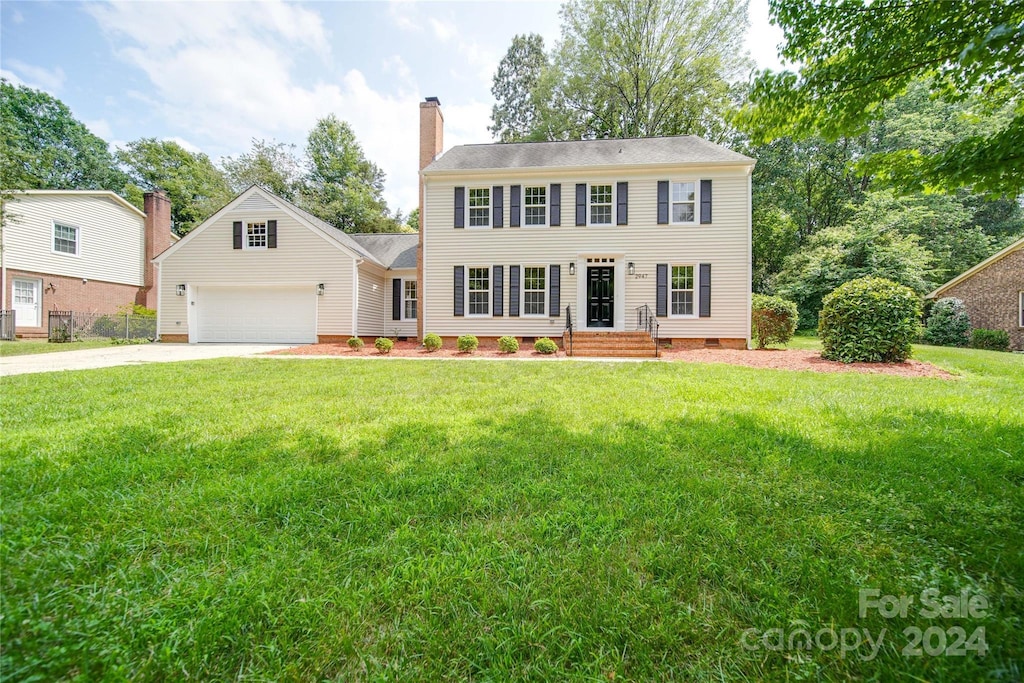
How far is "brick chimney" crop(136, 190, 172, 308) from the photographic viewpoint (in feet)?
67.8

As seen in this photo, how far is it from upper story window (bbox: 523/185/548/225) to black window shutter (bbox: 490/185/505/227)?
833mm

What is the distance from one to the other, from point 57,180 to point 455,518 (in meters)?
47.1

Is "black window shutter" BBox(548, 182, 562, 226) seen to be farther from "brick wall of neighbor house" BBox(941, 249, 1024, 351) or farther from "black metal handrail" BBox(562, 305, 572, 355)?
"brick wall of neighbor house" BBox(941, 249, 1024, 351)

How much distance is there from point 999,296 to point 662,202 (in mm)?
15647

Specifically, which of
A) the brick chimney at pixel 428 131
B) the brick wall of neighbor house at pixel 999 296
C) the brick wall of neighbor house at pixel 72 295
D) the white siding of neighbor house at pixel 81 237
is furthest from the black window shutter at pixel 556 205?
the brick wall of neighbor house at pixel 72 295

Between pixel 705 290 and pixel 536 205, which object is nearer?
pixel 705 290

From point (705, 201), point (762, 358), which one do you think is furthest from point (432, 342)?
point (705, 201)

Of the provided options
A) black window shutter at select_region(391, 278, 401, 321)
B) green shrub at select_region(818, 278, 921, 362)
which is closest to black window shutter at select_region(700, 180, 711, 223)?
green shrub at select_region(818, 278, 921, 362)

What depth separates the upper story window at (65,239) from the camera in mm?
17594

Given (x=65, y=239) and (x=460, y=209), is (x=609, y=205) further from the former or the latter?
(x=65, y=239)

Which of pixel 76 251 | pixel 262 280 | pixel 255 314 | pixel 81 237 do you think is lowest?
pixel 255 314

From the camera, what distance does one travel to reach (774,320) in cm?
1266

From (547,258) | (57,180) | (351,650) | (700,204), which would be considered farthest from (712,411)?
(57,180)

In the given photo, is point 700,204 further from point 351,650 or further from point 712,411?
point 351,650
